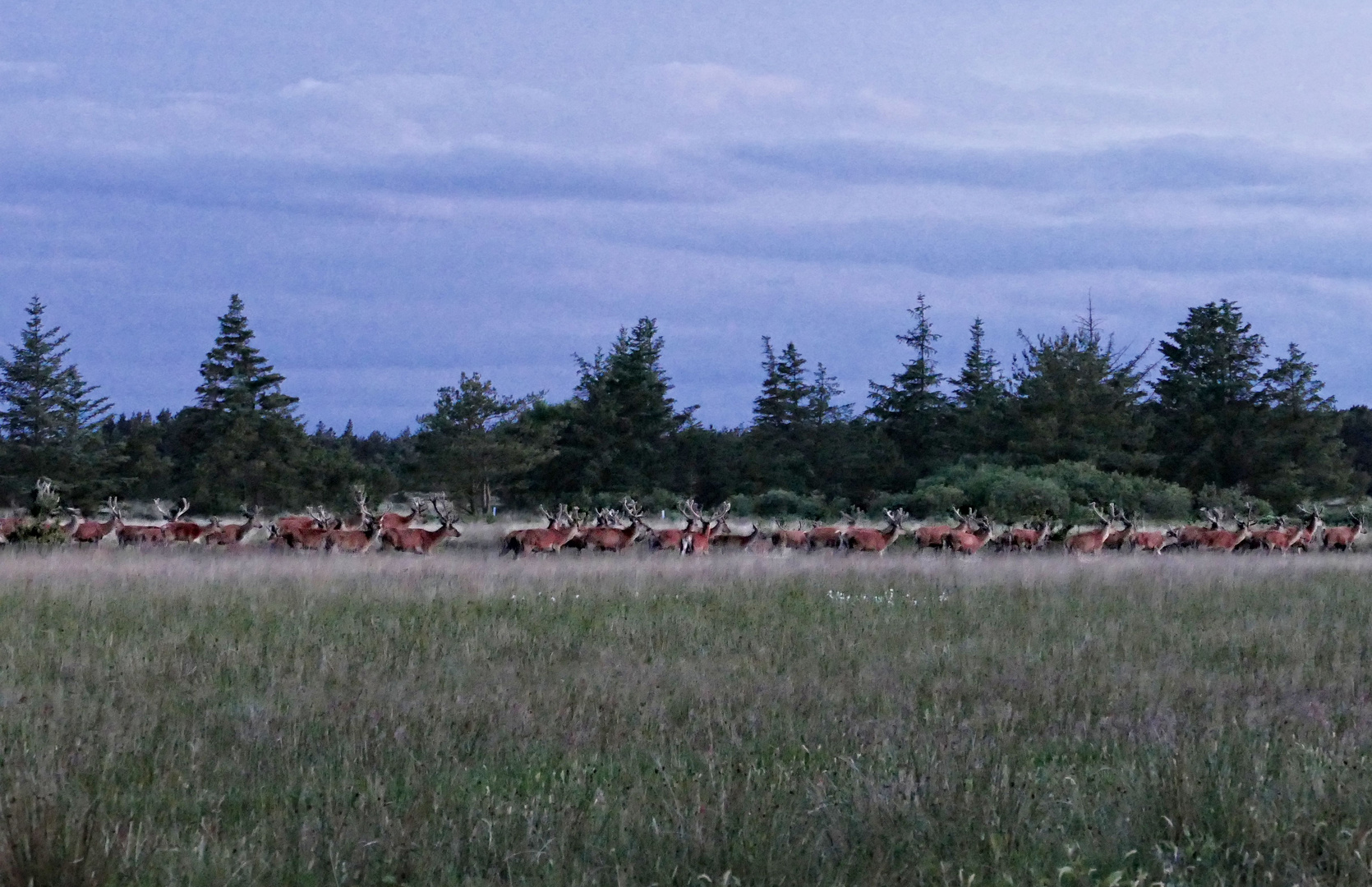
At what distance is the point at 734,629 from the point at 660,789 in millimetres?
6360

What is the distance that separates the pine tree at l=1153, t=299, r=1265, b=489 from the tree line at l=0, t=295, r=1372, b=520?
0.07 meters

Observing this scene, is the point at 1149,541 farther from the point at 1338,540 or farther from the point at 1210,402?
the point at 1210,402

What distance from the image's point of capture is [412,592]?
50.0 ft

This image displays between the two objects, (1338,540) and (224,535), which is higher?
(1338,540)

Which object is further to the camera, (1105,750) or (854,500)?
(854,500)

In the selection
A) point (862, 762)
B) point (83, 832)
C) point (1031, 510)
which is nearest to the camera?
point (83, 832)

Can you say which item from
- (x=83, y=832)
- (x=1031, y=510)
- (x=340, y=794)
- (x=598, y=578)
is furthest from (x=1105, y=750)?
(x=1031, y=510)

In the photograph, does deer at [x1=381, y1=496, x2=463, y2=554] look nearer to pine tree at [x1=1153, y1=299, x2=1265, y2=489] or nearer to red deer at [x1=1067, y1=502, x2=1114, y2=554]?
→ red deer at [x1=1067, y1=502, x2=1114, y2=554]

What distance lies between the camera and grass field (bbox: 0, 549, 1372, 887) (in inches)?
A: 210

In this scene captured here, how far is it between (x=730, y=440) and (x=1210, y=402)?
18775mm

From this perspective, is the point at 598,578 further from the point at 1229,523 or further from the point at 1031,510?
the point at 1229,523

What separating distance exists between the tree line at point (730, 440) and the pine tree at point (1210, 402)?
70 mm

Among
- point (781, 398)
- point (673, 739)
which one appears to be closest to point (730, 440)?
point (781, 398)

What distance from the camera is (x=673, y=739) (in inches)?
300
